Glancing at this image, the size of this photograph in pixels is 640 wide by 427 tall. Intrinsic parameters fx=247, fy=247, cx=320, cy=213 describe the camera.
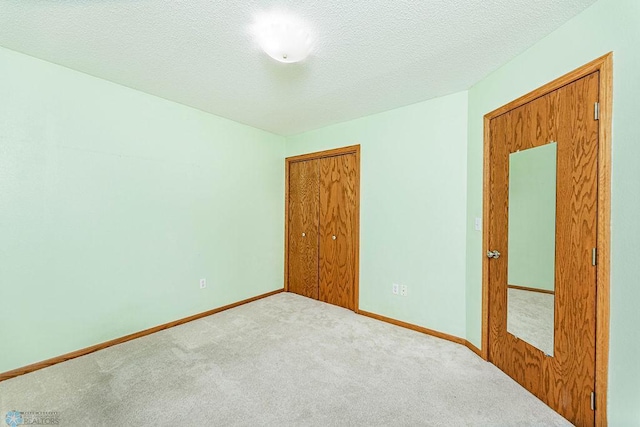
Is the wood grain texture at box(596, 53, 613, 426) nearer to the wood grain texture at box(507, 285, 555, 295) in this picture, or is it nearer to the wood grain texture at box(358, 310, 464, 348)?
the wood grain texture at box(507, 285, 555, 295)

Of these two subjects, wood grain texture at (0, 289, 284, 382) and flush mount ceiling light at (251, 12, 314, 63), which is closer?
flush mount ceiling light at (251, 12, 314, 63)

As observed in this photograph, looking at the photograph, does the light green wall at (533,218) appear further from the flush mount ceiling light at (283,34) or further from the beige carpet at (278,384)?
the flush mount ceiling light at (283,34)

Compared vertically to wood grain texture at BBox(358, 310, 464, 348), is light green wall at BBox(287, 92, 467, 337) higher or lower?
higher

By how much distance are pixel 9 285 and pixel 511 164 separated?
12.5 feet

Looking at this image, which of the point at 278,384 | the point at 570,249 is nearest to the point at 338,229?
the point at 278,384

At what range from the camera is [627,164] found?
1.18 m

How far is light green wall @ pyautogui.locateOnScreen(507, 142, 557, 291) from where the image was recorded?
160 centimetres

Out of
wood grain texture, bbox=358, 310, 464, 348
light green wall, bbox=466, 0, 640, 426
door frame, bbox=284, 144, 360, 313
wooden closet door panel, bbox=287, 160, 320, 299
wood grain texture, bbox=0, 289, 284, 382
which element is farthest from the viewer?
wooden closet door panel, bbox=287, 160, 320, 299

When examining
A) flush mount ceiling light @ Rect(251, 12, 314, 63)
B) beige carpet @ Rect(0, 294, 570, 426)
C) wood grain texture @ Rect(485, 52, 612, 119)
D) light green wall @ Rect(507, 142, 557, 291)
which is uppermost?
flush mount ceiling light @ Rect(251, 12, 314, 63)

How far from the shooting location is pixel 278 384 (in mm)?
1769

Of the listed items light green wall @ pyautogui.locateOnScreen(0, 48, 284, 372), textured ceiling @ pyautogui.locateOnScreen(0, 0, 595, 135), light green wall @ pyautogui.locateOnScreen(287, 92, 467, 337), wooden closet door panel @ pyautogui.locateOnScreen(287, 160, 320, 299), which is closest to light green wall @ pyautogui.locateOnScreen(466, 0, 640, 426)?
textured ceiling @ pyautogui.locateOnScreen(0, 0, 595, 135)

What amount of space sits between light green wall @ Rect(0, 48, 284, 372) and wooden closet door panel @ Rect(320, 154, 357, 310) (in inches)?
44.3

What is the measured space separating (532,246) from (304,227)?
2.65m

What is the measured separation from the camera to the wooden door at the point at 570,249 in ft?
4.42
